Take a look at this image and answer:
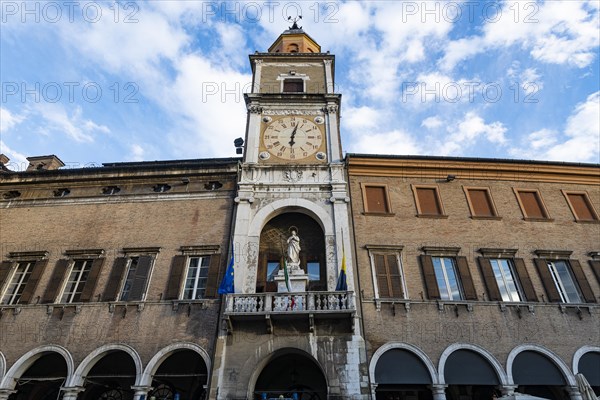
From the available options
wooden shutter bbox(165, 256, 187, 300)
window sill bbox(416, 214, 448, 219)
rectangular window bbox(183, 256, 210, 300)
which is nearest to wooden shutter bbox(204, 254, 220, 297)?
rectangular window bbox(183, 256, 210, 300)

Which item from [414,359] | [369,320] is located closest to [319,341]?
[369,320]

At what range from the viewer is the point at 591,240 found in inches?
683

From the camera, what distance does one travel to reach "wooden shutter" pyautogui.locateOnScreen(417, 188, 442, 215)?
17938mm

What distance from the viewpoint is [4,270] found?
17.0 metres

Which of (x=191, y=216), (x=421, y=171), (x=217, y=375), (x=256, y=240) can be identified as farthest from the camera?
(x=421, y=171)

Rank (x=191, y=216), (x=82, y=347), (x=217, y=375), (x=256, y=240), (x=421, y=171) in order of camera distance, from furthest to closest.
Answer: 1. (x=421, y=171)
2. (x=191, y=216)
3. (x=256, y=240)
4. (x=82, y=347)
5. (x=217, y=375)

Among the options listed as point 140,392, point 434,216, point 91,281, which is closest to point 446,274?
point 434,216

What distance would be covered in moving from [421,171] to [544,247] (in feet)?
21.1

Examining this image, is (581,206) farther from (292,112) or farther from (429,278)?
Result: (292,112)

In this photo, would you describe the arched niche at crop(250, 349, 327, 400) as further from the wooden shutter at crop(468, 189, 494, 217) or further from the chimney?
the chimney

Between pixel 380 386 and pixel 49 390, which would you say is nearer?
pixel 380 386

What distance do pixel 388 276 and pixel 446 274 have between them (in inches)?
103

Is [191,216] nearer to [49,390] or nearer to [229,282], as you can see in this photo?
[229,282]

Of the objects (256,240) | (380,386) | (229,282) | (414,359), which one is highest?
(256,240)
